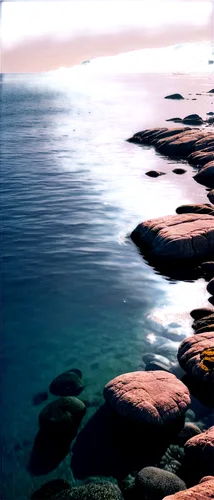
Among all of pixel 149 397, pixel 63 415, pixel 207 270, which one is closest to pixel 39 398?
pixel 63 415

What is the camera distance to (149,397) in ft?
44.9

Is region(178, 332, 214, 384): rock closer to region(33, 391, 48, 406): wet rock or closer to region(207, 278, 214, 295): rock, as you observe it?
region(207, 278, 214, 295): rock

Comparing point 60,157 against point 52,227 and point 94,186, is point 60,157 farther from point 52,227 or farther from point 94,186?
point 52,227

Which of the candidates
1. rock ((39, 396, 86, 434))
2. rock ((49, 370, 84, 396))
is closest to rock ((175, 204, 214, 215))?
rock ((49, 370, 84, 396))

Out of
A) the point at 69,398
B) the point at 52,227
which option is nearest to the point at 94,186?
the point at 52,227

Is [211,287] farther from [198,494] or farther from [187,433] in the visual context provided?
[198,494]

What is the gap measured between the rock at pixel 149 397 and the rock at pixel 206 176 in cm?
2992

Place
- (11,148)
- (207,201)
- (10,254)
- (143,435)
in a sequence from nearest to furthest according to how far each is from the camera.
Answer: (143,435)
(10,254)
(207,201)
(11,148)

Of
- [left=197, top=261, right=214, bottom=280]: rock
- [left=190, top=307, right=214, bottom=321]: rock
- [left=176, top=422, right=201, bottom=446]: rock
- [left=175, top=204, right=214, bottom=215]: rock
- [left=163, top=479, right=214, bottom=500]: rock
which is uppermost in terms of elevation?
[left=175, top=204, right=214, bottom=215]: rock

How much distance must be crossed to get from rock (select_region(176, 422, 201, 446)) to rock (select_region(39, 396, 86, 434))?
3175 mm

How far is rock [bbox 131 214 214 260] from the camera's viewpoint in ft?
80.3

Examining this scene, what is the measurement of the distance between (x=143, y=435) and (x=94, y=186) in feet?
97.5

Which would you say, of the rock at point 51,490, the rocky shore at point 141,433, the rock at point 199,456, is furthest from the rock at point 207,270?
the rock at point 51,490

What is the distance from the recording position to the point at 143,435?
531 inches
